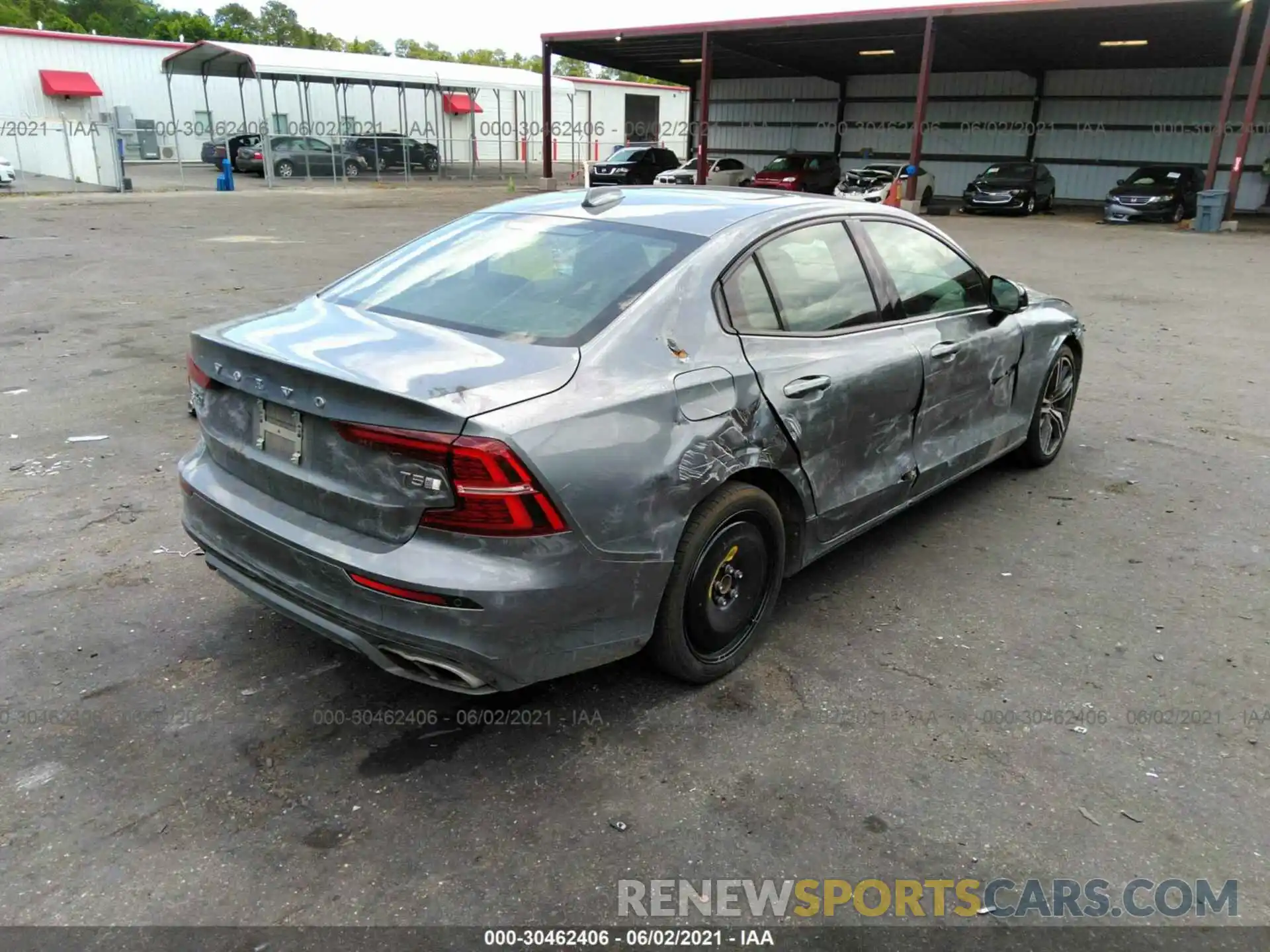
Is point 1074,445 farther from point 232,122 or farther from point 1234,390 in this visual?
point 232,122

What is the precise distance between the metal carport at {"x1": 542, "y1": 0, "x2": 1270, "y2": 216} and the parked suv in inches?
318

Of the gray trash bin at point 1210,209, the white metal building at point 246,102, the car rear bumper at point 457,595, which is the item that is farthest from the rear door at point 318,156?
the car rear bumper at point 457,595

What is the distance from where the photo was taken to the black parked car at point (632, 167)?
29.4 m

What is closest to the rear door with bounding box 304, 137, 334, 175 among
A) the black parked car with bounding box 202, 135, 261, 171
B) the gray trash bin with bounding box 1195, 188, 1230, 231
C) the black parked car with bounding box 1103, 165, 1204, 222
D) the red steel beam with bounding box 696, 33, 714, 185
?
the black parked car with bounding box 202, 135, 261, 171

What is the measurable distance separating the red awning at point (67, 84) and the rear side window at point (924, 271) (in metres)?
42.5

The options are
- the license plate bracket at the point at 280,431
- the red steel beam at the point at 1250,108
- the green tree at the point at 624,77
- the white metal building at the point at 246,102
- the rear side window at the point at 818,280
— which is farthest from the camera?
the green tree at the point at 624,77

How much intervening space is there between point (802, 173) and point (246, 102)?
28.4 m

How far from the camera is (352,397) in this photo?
2.54 meters

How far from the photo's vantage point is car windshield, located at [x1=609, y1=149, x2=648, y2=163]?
29.7m

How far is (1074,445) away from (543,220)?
4098mm

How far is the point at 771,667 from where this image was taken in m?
3.38

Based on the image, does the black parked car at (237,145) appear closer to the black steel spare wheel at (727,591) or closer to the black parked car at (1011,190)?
the black parked car at (1011,190)

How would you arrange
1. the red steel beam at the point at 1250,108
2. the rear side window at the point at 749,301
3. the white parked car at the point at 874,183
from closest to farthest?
the rear side window at the point at 749,301 < the red steel beam at the point at 1250,108 < the white parked car at the point at 874,183

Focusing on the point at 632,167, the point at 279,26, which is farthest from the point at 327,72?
the point at 279,26
